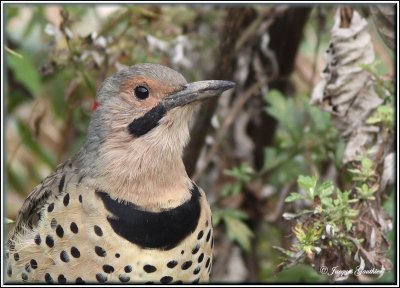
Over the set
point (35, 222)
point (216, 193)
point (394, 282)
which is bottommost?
point (394, 282)

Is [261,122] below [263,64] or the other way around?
below

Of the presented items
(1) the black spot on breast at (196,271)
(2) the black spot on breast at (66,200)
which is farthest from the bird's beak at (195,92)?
(1) the black spot on breast at (196,271)

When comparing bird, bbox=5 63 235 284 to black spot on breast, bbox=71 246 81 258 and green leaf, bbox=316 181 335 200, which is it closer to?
black spot on breast, bbox=71 246 81 258

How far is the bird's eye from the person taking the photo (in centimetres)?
327

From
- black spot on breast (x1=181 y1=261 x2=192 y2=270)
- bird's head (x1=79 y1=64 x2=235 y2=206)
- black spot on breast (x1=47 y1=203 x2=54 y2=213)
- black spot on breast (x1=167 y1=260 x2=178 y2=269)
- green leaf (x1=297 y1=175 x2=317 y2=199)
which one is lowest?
black spot on breast (x1=181 y1=261 x2=192 y2=270)

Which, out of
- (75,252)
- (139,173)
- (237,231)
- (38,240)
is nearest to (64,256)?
(75,252)

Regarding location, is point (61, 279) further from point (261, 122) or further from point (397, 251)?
point (261, 122)

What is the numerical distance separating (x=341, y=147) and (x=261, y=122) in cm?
90

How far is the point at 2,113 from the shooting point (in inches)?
155

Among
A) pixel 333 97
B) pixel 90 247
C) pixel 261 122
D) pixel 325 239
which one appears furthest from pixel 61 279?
pixel 261 122

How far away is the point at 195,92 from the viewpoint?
10.4 ft

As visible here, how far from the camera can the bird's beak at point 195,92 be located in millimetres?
3057

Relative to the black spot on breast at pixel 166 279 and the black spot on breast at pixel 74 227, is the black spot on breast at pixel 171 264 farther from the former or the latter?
the black spot on breast at pixel 74 227

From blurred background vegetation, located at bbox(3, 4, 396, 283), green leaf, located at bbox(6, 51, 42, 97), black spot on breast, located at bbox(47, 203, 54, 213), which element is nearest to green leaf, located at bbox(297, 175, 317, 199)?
blurred background vegetation, located at bbox(3, 4, 396, 283)
